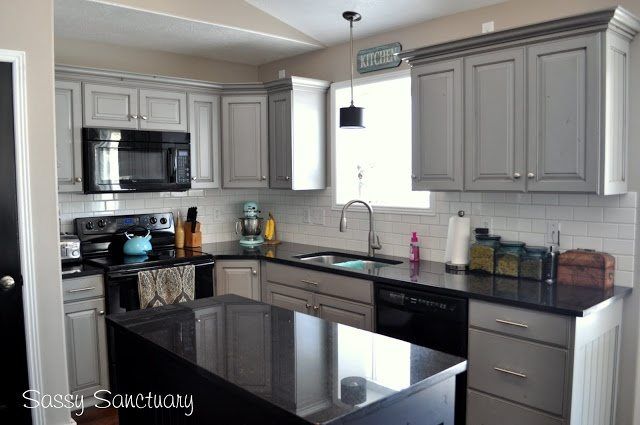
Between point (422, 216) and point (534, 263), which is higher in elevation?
point (422, 216)

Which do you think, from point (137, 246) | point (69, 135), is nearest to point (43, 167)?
point (69, 135)

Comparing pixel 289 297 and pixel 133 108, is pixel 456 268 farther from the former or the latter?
pixel 133 108

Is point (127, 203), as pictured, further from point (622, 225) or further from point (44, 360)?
point (622, 225)

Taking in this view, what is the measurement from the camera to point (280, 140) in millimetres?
4488

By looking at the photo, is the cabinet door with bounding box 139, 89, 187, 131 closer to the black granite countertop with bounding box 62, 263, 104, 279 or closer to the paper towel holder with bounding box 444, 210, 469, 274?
the black granite countertop with bounding box 62, 263, 104, 279

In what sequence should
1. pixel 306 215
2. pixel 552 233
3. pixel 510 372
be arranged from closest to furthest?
pixel 510 372 < pixel 552 233 < pixel 306 215

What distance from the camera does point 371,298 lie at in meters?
3.40

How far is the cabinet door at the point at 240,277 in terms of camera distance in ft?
14.0

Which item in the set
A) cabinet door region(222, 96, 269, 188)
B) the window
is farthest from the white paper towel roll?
cabinet door region(222, 96, 269, 188)

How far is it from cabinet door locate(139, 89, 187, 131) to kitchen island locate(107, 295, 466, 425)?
2.12m

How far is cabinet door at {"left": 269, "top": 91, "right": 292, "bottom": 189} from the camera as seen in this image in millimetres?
4406

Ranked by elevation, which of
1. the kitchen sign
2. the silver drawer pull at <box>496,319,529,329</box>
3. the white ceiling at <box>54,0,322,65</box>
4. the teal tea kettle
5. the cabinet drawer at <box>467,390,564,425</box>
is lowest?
the cabinet drawer at <box>467,390,564,425</box>

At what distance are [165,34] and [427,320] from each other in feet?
8.92

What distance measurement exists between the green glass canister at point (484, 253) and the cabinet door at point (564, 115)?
19.9 inches
